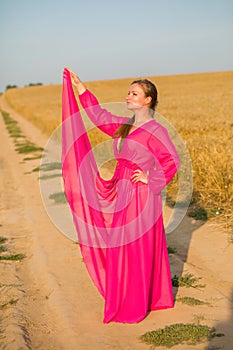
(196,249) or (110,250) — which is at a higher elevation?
(110,250)

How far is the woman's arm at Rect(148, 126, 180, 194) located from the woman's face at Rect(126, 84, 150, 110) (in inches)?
10.0

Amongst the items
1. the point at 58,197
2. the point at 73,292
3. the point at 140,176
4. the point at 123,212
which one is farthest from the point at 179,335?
the point at 58,197

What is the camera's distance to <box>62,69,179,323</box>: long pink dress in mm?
4648

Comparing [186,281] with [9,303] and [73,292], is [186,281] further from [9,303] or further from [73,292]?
[9,303]

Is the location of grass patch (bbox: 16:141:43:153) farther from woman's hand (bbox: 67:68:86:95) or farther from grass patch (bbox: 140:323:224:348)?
grass patch (bbox: 140:323:224:348)

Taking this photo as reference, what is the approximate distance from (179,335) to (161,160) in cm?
143

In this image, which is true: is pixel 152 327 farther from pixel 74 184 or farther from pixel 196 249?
pixel 196 249

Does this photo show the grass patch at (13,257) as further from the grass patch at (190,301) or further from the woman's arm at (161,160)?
the woman's arm at (161,160)

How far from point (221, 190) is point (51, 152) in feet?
30.8

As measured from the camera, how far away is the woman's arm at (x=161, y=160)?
4.59m

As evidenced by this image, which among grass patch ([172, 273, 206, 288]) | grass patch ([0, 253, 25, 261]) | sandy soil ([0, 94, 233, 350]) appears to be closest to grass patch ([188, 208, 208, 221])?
sandy soil ([0, 94, 233, 350])

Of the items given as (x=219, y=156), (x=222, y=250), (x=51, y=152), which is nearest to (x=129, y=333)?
(x=222, y=250)

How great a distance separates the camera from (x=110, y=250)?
474 cm

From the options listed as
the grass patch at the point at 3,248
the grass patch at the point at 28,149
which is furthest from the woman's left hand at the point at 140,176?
the grass patch at the point at 28,149
